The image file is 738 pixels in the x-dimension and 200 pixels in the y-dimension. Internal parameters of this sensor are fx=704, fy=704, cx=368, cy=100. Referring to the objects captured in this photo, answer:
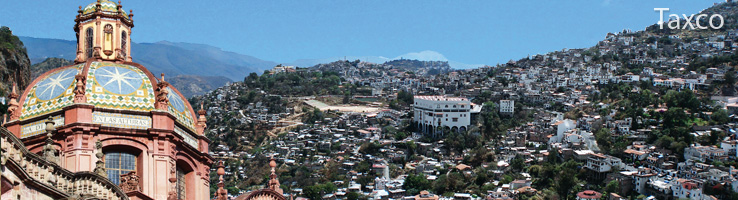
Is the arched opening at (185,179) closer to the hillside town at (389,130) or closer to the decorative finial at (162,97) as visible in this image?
the hillside town at (389,130)

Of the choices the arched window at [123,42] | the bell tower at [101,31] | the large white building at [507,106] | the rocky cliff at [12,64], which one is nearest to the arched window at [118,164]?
the bell tower at [101,31]

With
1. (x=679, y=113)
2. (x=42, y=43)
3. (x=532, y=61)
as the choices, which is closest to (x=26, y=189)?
(x=679, y=113)

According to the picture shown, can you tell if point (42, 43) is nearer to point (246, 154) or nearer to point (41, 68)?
point (41, 68)

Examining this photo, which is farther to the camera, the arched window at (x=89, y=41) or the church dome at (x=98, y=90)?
the arched window at (x=89, y=41)

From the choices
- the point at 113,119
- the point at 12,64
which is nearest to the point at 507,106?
the point at 12,64

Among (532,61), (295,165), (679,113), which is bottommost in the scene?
(295,165)

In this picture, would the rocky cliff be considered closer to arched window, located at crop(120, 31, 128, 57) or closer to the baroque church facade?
arched window, located at crop(120, 31, 128, 57)
